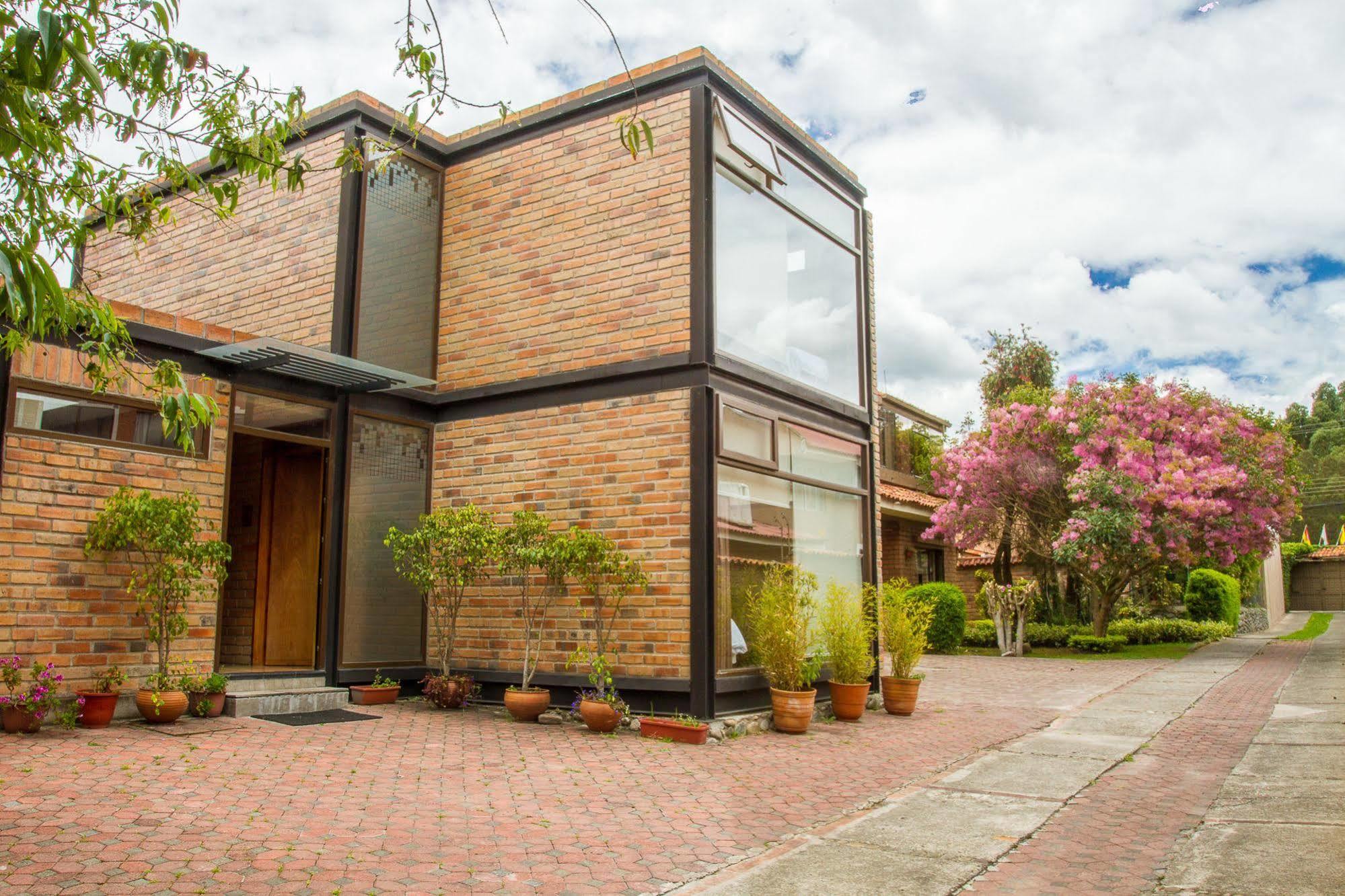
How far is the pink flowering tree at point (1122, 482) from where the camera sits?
1600 cm

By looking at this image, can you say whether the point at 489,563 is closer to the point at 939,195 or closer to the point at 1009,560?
the point at 939,195

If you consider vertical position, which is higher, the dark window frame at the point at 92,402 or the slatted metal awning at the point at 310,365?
the slatted metal awning at the point at 310,365

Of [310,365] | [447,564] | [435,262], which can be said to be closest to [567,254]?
[435,262]

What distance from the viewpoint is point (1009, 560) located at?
21.2 m

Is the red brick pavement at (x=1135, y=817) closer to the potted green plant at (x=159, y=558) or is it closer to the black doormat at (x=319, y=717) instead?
the black doormat at (x=319, y=717)

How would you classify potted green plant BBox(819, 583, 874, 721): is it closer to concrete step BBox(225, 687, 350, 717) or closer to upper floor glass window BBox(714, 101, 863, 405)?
upper floor glass window BBox(714, 101, 863, 405)

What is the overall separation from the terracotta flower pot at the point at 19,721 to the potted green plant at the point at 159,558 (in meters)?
0.70

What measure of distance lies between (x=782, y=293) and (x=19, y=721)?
702 centimetres

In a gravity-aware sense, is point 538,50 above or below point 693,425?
above

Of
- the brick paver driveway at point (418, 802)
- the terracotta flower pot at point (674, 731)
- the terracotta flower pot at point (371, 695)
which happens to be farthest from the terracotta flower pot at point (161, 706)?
the terracotta flower pot at point (674, 731)

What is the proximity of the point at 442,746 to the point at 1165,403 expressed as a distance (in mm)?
14645

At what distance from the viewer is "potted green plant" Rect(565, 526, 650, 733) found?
785 cm

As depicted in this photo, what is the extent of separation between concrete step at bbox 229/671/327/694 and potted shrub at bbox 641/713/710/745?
3.00 m

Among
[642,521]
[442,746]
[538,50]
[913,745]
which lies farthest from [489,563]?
[538,50]
